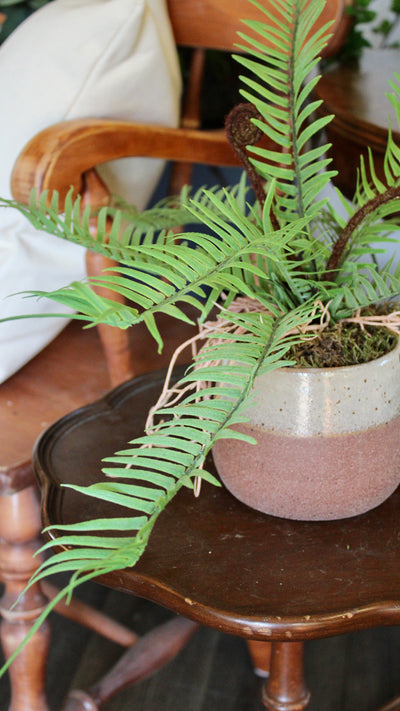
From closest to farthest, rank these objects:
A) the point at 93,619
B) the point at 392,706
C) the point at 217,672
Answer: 1. the point at 392,706
2. the point at 93,619
3. the point at 217,672

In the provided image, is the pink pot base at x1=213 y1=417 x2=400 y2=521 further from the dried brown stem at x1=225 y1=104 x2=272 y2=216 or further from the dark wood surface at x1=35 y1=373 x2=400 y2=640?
the dried brown stem at x1=225 y1=104 x2=272 y2=216


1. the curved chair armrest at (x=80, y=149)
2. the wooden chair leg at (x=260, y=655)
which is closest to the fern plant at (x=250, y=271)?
the curved chair armrest at (x=80, y=149)

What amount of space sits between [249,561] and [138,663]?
496mm

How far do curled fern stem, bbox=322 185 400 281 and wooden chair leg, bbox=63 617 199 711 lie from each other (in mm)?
611

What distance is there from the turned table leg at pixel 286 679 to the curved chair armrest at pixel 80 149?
0.53 metres

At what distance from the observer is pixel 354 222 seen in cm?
52

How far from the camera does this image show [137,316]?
359 mm

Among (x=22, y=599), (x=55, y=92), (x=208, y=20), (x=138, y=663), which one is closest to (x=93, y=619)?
(x=138, y=663)

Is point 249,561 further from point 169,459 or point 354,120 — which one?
point 354,120

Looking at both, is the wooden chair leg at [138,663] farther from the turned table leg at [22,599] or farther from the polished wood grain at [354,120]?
the polished wood grain at [354,120]

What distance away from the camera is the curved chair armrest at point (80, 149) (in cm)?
77

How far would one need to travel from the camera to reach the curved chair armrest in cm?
77

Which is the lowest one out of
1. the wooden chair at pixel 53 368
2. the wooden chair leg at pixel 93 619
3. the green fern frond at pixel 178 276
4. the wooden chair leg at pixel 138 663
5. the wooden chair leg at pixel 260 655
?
the wooden chair leg at pixel 260 655

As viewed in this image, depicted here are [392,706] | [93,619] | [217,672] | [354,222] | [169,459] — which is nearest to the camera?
[169,459]
